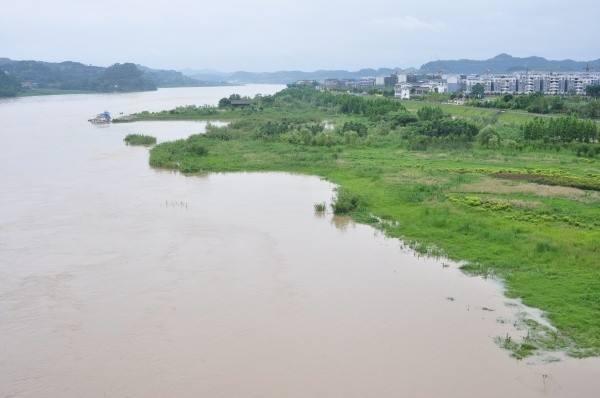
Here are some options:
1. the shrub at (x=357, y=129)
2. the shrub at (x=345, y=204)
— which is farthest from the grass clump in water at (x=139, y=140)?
the shrub at (x=345, y=204)

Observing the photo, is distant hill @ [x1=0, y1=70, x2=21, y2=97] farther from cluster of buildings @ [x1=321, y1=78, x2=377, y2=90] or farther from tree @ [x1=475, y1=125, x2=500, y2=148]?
tree @ [x1=475, y1=125, x2=500, y2=148]

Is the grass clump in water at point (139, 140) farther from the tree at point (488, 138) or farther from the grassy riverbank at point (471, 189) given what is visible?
the tree at point (488, 138)

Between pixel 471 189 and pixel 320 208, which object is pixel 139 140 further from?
pixel 471 189

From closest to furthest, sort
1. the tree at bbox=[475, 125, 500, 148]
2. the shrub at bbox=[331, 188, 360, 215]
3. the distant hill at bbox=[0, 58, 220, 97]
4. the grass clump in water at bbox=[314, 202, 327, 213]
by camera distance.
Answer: the shrub at bbox=[331, 188, 360, 215] < the grass clump in water at bbox=[314, 202, 327, 213] < the tree at bbox=[475, 125, 500, 148] < the distant hill at bbox=[0, 58, 220, 97]

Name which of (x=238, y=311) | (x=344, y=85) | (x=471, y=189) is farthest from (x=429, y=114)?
(x=344, y=85)

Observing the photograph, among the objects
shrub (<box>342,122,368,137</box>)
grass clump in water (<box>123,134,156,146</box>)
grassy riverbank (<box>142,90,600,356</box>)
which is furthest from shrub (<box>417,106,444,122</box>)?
grass clump in water (<box>123,134,156,146</box>)

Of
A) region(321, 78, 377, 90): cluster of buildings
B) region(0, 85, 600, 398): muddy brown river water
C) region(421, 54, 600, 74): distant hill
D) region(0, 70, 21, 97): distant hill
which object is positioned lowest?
region(0, 85, 600, 398): muddy brown river water
